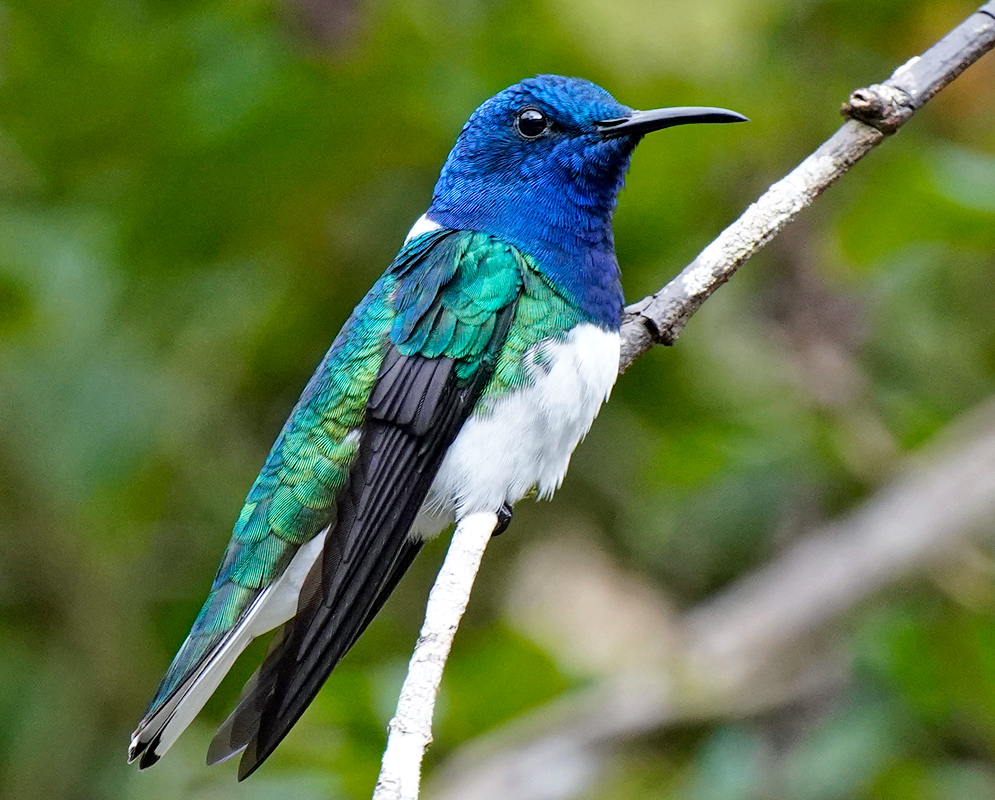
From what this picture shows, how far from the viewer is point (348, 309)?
436cm

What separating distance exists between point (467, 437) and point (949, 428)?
1.97 meters

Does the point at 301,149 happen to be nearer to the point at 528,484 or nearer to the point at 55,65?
the point at 55,65

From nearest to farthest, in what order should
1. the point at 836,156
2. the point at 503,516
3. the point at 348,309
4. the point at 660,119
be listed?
the point at 836,156 → the point at 660,119 → the point at 503,516 → the point at 348,309

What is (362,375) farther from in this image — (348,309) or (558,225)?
(348,309)

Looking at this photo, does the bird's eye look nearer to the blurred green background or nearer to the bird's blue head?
the bird's blue head

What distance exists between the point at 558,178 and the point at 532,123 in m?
0.18

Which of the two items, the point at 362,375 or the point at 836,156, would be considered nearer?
the point at 836,156

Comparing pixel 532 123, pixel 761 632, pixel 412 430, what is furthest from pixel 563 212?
pixel 761 632

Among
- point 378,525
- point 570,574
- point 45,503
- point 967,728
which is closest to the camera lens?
point 378,525

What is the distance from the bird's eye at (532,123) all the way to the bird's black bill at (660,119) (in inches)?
6.2

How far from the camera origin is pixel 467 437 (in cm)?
305

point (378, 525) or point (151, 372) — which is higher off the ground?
point (151, 372)

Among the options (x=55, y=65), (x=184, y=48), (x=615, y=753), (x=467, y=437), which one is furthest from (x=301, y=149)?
(x=615, y=753)

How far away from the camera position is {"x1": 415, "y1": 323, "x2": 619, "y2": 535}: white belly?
300 cm
